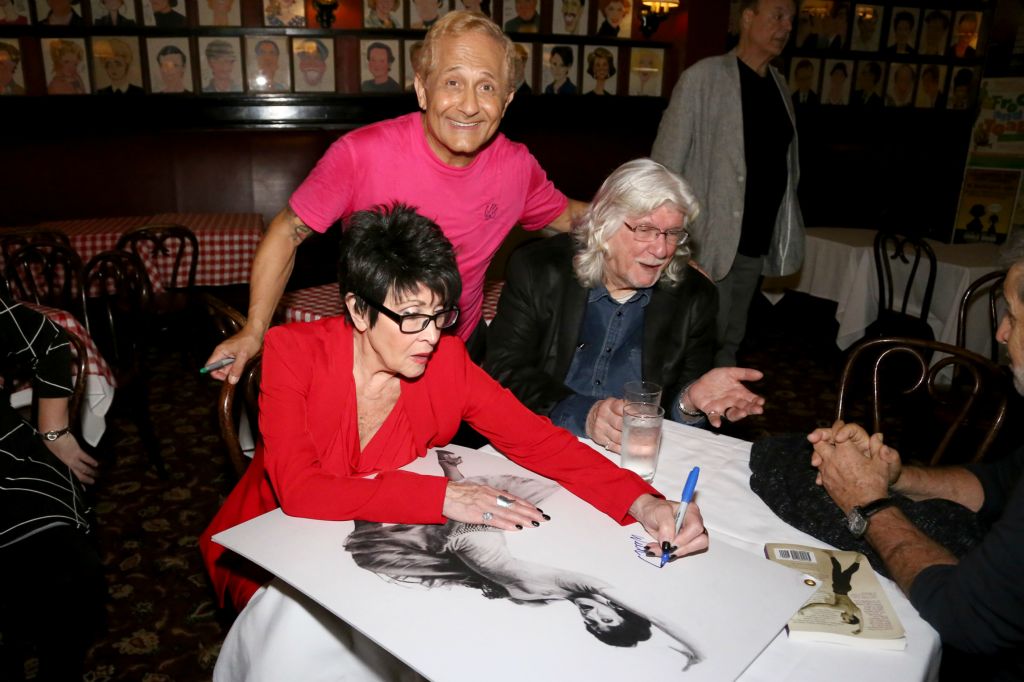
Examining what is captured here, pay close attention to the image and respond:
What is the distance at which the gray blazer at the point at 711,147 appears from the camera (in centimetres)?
346

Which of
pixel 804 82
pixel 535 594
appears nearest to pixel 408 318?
pixel 535 594

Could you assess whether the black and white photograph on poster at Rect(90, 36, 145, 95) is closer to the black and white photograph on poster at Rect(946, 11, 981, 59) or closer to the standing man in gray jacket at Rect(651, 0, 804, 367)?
the standing man in gray jacket at Rect(651, 0, 804, 367)

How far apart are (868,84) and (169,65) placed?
6.66m

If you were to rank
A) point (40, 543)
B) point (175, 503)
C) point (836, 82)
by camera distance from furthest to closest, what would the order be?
point (836, 82) → point (175, 503) → point (40, 543)

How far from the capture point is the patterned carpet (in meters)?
2.41

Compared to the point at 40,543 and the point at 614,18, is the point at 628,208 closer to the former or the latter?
the point at 40,543

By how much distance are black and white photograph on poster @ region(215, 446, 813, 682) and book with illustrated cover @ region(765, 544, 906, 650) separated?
0.03m

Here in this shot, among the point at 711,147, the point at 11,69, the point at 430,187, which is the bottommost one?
the point at 430,187

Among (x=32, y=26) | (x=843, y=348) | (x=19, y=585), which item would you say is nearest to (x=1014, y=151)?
(x=843, y=348)

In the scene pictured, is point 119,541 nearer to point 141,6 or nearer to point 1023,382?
point 1023,382

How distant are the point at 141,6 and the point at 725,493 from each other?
21.2ft

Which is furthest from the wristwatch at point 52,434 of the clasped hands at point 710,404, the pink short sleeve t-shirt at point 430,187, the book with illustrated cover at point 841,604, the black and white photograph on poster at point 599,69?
the black and white photograph on poster at point 599,69

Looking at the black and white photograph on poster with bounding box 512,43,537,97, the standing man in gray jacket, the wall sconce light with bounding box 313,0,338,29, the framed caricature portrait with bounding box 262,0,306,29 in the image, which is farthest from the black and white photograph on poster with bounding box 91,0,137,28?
the standing man in gray jacket

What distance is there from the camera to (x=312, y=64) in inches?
257
